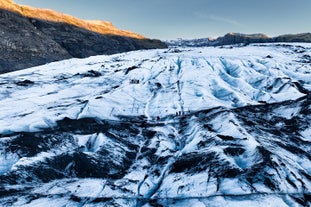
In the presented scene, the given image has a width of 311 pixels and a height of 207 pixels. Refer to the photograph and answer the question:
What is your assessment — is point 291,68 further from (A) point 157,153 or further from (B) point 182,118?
(A) point 157,153

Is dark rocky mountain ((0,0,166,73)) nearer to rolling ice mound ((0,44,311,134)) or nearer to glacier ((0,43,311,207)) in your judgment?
rolling ice mound ((0,44,311,134))

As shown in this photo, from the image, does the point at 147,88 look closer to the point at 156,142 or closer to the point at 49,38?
the point at 156,142

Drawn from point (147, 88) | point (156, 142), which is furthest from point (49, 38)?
point (156, 142)

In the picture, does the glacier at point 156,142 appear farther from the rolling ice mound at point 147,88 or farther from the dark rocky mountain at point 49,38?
the dark rocky mountain at point 49,38

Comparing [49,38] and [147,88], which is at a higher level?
[49,38]

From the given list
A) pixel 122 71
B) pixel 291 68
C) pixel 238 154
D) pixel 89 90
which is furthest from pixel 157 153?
pixel 291 68

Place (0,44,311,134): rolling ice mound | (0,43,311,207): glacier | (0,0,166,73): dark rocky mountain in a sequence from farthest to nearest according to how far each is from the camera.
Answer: (0,0,166,73): dark rocky mountain, (0,44,311,134): rolling ice mound, (0,43,311,207): glacier

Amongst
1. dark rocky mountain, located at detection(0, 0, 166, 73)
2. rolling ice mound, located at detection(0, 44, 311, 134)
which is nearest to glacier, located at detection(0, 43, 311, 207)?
rolling ice mound, located at detection(0, 44, 311, 134)
